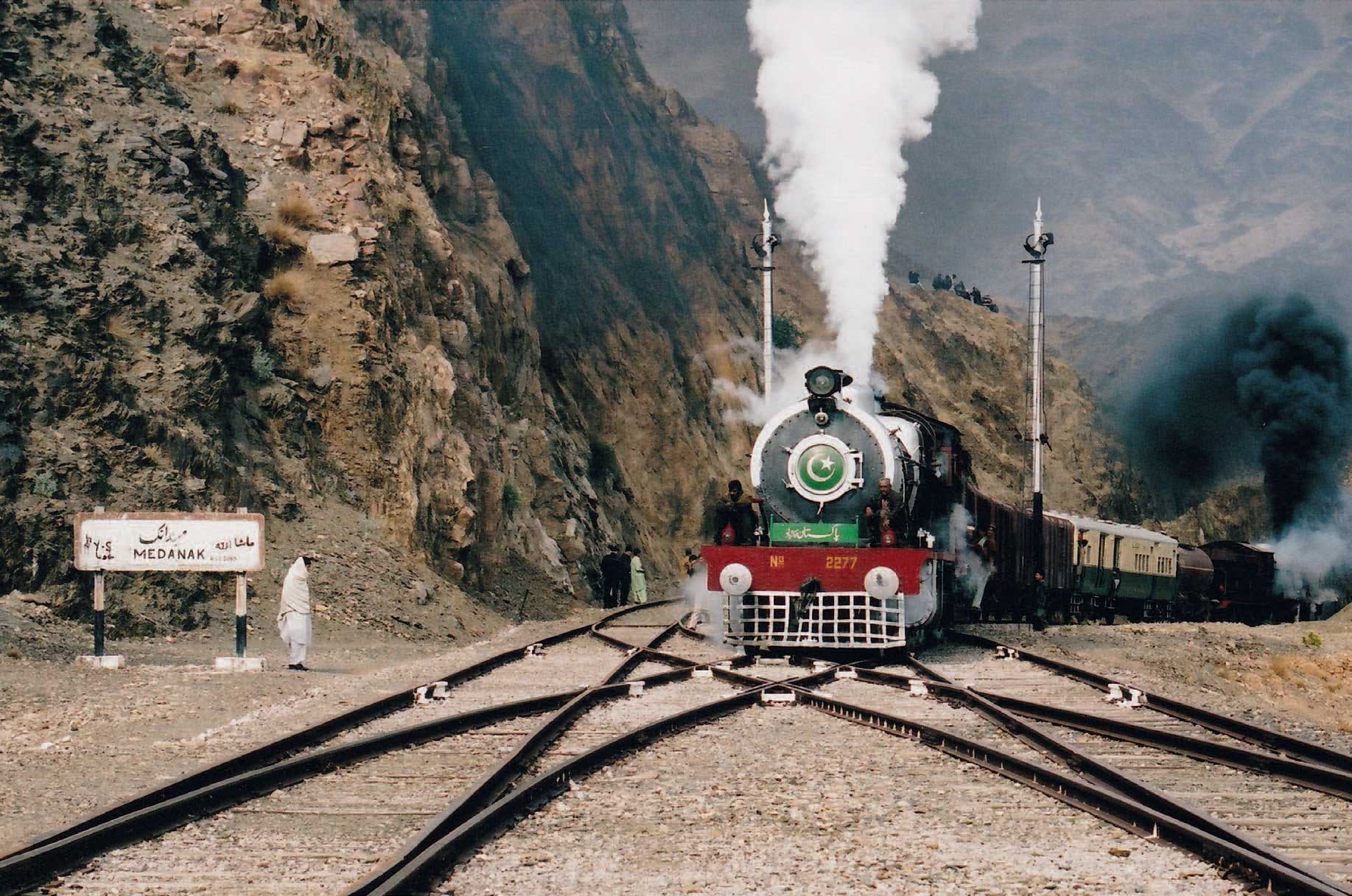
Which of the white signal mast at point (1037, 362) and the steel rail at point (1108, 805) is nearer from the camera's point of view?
the steel rail at point (1108, 805)

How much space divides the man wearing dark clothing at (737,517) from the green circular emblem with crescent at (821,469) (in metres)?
0.88

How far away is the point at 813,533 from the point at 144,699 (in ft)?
28.3

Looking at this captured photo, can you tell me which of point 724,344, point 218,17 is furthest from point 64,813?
point 724,344

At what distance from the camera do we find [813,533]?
18266mm

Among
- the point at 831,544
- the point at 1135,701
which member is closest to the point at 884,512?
the point at 831,544

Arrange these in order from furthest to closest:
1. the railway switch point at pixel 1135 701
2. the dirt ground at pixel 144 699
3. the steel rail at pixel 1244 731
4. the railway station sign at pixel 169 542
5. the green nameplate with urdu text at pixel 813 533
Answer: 1. the green nameplate with urdu text at pixel 813 533
2. the railway station sign at pixel 169 542
3. the railway switch point at pixel 1135 701
4. the steel rail at pixel 1244 731
5. the dirt ground at pixel 144 699

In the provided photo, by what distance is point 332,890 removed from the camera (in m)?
6.18

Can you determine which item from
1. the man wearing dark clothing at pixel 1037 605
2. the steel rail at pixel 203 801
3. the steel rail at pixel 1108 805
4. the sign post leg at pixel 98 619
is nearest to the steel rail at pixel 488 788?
the steel rail at pixel 203 801

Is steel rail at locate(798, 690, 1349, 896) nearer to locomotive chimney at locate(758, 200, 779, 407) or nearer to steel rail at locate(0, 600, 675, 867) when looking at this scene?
steel rail at locate(0, 600, 675, 867)

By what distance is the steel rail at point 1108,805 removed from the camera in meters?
6.25

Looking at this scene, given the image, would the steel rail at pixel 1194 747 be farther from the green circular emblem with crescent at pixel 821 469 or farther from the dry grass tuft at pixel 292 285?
the dry grass tuft at pixel 292 285

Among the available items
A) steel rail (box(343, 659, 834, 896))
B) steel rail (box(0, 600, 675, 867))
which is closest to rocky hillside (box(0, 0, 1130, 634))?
steel rail (box(0, 600, 675, 867))

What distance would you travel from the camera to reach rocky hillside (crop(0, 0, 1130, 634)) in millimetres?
21000

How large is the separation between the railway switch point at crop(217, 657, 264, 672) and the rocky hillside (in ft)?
12.6
